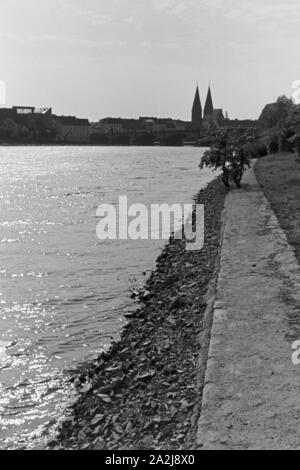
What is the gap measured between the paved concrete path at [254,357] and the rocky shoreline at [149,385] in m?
0.23

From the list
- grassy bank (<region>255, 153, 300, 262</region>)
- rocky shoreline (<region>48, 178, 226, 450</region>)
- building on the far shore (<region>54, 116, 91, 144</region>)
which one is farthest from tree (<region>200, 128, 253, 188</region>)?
building on the far shore (<region>54, 116, 91, 144</region>)

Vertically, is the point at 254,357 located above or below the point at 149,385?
above

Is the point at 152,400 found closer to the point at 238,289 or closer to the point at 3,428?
the point at 3,428

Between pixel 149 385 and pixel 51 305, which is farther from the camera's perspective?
pixel 51 305

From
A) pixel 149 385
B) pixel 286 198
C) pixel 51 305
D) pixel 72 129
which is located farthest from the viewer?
pixel 72 129

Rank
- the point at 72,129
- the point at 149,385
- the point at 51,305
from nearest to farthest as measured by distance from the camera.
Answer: the point at 149,385
the point at 51,305
the point at 72,129

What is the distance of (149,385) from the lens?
5.36 m

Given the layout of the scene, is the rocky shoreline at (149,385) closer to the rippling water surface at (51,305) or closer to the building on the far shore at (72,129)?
the rippling water surface at (51,305)

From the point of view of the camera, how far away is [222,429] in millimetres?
3994

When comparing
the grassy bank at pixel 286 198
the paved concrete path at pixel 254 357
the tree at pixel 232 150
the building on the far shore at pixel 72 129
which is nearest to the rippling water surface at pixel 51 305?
the paved concrete path at pixel 254 357

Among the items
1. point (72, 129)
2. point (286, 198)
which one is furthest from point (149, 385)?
point (72, 129)

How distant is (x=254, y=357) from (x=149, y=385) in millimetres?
1106

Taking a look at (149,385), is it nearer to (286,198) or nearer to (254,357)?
(254,357)

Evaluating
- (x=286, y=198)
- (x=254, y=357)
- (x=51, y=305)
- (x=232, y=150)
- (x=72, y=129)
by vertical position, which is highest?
(x=72, y=129)
